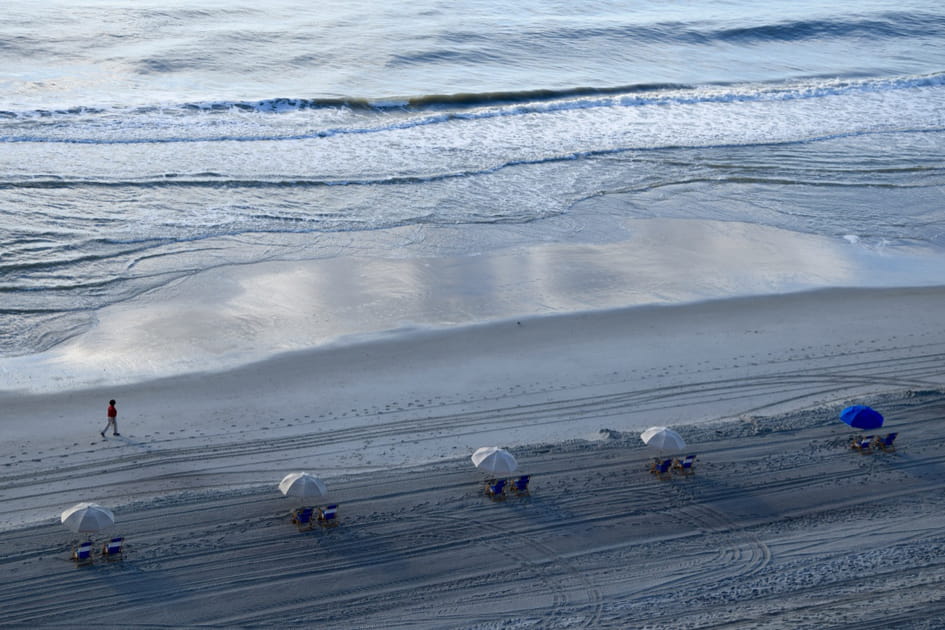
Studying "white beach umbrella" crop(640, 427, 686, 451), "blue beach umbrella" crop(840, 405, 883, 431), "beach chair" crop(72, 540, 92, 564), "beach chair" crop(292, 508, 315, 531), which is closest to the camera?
"beach chair" crop(72, 540, 92, 564)

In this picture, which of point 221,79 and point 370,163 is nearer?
point 370,163

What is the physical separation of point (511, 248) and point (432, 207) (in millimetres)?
3540

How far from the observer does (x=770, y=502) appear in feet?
51.6

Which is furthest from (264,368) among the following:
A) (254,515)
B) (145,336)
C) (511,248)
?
(511,248)

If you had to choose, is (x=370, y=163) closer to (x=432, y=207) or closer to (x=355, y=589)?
(x=432, y=207)

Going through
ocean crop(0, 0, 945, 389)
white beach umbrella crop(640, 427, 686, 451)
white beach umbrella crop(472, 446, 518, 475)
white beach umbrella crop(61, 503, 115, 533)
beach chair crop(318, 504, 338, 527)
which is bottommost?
beach chair crop(318, 504, 338, 527)

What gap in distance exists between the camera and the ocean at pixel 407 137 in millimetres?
24797

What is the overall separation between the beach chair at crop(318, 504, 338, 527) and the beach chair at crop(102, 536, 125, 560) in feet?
9.34

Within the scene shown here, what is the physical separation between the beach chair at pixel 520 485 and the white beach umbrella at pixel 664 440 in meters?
2.17

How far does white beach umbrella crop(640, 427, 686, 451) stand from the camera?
1614 centimetres

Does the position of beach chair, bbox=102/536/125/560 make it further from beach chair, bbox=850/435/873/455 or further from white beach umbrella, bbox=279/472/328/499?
beach chair, bbox=850/435/873/455

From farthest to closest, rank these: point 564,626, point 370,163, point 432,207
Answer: point 370,163 < point 432,207 < point 564,626

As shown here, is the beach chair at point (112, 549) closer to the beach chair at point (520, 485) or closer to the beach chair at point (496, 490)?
the beach chair at point (496, 490)

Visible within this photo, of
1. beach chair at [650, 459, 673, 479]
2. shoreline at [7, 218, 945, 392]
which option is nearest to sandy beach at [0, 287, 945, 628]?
beach chair at [650, 459, 673, 479]
